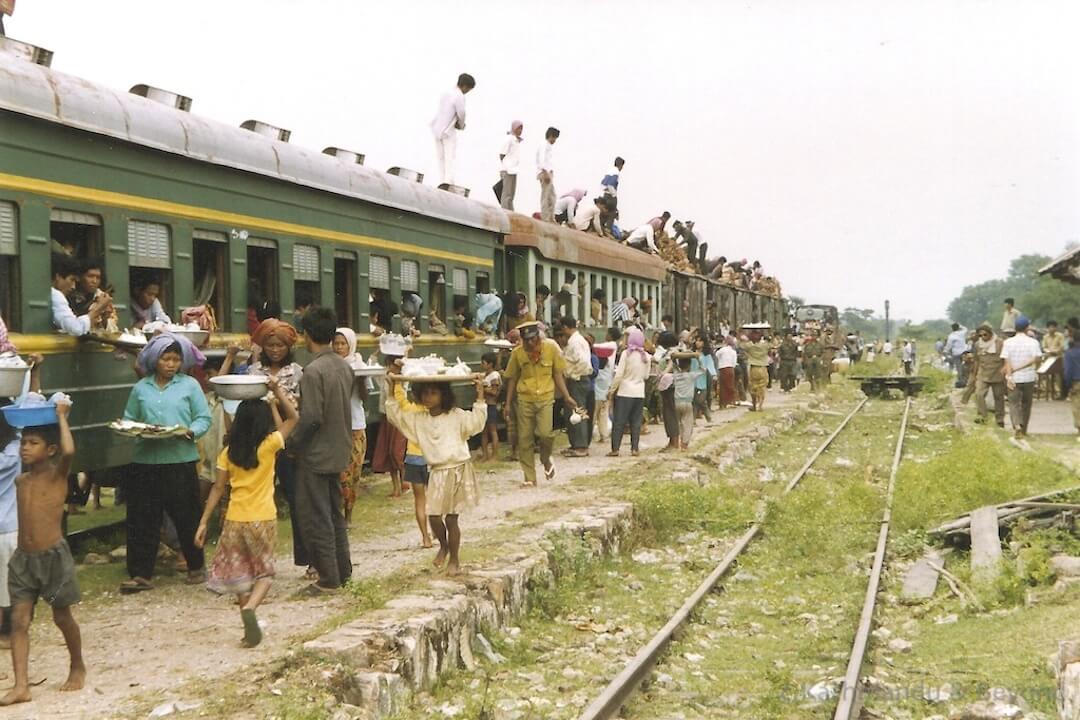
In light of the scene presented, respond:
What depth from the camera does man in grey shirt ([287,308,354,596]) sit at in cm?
705

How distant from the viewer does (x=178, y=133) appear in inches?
351

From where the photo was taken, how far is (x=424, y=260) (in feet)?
45.5

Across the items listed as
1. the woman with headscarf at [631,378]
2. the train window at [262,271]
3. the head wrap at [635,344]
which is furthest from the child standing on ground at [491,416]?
the train window at [262,271]

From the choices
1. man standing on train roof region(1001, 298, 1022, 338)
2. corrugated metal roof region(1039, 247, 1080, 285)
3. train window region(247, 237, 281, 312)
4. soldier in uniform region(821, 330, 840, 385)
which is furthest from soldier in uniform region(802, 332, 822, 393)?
train window region(247, 237, 281, 312)

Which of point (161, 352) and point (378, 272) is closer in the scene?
point (161, 352)

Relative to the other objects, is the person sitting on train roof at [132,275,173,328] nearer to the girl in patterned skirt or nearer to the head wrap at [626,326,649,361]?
the girl in patterned skirt

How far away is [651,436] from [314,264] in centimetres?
846

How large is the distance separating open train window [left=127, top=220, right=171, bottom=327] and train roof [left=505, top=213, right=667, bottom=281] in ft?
27.4

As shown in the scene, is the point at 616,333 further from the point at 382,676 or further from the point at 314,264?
the point at 382,676

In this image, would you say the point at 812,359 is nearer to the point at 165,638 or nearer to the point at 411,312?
the point at 411,312

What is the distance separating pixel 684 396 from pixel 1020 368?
4737 millimetres

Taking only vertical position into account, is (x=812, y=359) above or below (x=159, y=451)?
above

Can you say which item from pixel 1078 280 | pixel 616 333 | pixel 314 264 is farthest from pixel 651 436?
pixel 314 264

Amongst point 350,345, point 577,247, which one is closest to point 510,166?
point 577,247
